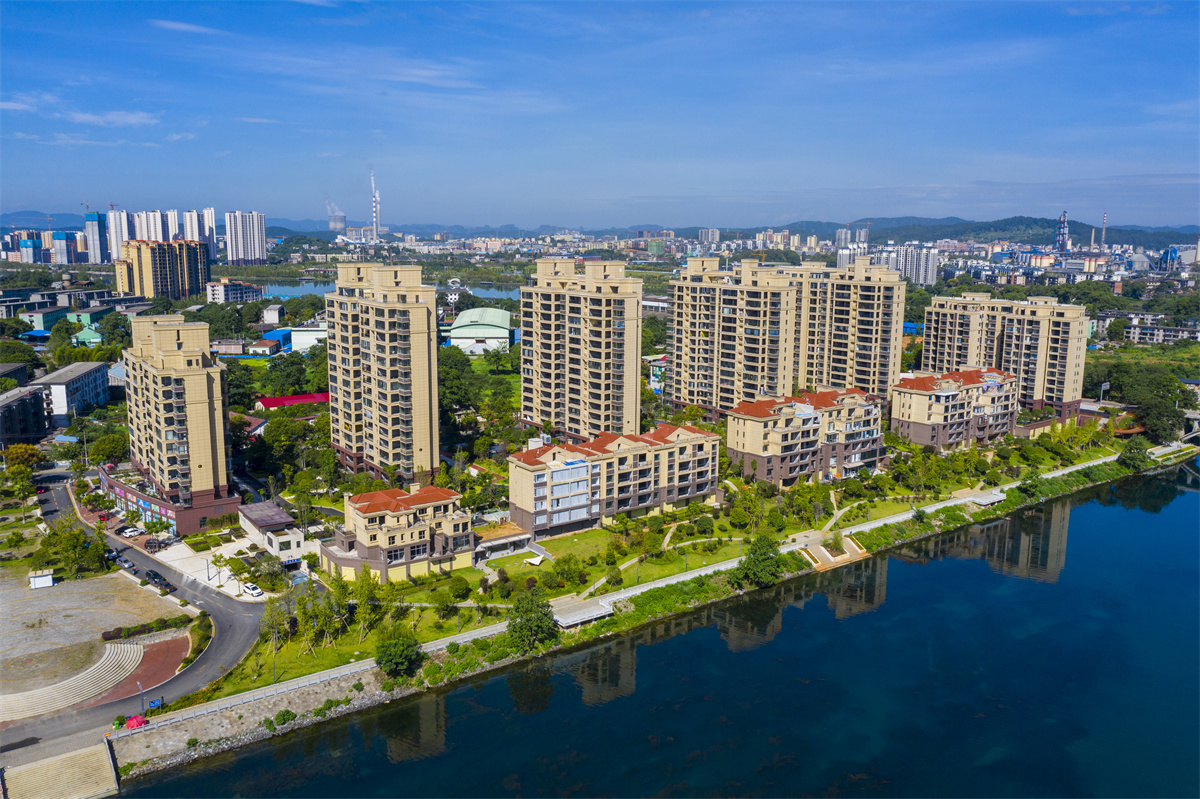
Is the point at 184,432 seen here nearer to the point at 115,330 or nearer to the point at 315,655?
the point at 315,655

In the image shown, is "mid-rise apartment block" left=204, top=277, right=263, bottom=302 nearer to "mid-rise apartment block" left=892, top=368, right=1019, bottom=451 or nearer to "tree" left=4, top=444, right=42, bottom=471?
"tree" left=4, top=444, right=42, bottom=471

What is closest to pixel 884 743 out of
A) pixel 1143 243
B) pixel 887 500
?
pixel 887 500

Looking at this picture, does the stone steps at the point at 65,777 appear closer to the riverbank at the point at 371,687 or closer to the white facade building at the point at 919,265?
the riverbank at the point at 371,687

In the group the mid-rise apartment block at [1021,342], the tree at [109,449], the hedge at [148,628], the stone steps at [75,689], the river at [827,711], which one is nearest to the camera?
the river at [827,711]

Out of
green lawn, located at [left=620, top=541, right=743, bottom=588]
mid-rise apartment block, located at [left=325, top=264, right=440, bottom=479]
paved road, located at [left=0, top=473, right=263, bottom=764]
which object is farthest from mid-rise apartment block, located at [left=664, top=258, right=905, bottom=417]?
paved road, located at [left=0, top=473, right=263, bottom=764]

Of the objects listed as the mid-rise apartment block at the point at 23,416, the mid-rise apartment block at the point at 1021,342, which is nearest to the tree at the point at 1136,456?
the mid-rise apartment block at the point at 1021,342

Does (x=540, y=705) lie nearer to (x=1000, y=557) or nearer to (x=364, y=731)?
(x=364, y=731)

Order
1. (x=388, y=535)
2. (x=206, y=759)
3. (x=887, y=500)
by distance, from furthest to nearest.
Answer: (x=887, y=500)
(x=388, y=535)
(x=206, y=759)
